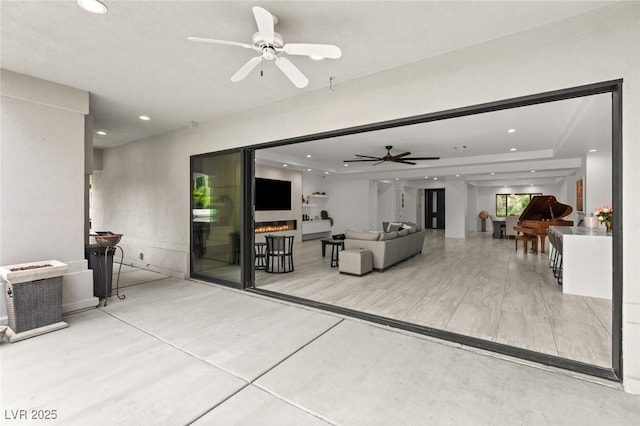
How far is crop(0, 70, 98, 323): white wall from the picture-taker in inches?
127

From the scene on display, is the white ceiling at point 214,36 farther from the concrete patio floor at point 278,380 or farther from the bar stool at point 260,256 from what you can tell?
the bar stool at point 260,256

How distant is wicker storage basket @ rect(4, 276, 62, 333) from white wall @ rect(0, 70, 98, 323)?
462mm

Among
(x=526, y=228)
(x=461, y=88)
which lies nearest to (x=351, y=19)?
(x=461, y=88)

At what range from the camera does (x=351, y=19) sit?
2.31 meters

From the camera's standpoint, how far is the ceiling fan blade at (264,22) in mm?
1746

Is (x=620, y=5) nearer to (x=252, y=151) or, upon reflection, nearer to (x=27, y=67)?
(x=252, y=151)

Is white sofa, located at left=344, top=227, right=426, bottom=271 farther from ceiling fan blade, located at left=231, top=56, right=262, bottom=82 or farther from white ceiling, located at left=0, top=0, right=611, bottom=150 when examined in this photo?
ceiling fan blade, located at left=231, top=56, right=262, bottom=82

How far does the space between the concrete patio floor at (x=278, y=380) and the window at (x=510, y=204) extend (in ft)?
47.3

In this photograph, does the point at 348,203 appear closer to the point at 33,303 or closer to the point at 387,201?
the point at 387,201

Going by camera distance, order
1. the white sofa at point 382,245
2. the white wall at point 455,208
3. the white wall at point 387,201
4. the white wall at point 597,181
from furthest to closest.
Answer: the white wall at point 387,201
the white wall at point 455,208
the white wall at point 597,181
the white sofa at point 382,245

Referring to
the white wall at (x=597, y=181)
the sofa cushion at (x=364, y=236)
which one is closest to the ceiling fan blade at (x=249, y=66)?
the sofa cushion at (x=364, y=236)

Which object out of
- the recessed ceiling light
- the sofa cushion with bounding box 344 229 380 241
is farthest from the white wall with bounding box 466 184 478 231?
the recessed ceiling light

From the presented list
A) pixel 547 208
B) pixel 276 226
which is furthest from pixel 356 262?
pixel 547 208

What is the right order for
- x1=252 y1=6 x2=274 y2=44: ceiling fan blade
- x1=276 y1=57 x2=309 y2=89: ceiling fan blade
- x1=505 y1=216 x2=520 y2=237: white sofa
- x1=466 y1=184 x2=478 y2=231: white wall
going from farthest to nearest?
x1=466 y1=184 x2=478 y2=231: white wall
x1=505 y1=216 x2=520 y2=237: white sofa
x1=276 y1=57 x2=309 y2=89: ceiling fan blade
x1=252 y1=6 x2=274 y2=44: ceiling fan blade
